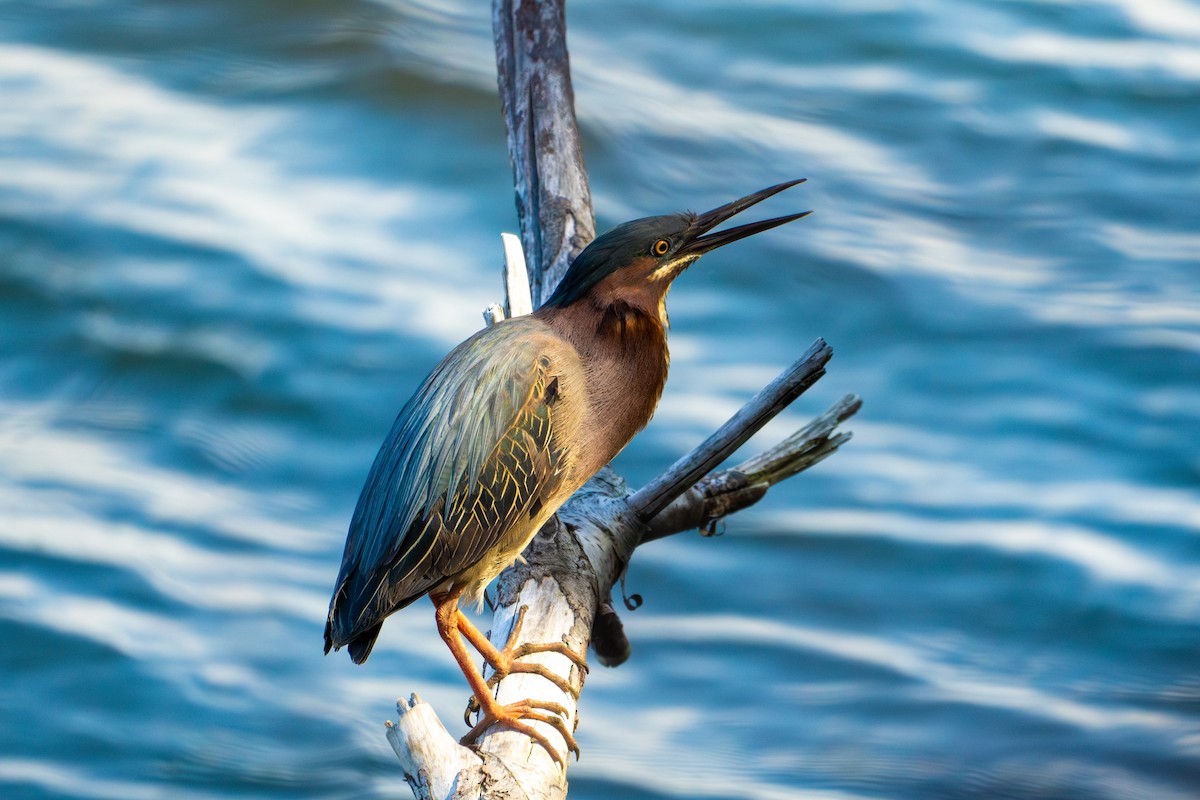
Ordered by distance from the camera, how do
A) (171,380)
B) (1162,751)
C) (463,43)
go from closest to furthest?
(1162,751) → (171,380) → (463,43)

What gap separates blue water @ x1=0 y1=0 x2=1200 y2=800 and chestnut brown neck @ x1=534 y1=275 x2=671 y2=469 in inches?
96.4

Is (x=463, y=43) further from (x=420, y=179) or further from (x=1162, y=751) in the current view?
(x=1162, y=751)

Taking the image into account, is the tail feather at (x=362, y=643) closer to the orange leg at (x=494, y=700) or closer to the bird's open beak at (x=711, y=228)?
the orange leg at (x=494, y=700)

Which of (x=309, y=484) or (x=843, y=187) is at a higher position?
(x=843, y=187)

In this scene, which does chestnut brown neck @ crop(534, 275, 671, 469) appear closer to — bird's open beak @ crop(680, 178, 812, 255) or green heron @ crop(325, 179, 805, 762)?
green heron @ crop(325, 179, 805, 762)

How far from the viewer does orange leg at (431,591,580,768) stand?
7.75 ft

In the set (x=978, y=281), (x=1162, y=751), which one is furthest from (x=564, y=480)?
(x=978, y=281)

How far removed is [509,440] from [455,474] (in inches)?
4.8

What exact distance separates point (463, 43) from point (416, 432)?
6.23 metres

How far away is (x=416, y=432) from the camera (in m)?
2.58

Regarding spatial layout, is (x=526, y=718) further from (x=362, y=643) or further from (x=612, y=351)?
(x=612, y=351)

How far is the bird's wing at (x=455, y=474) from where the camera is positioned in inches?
96.6

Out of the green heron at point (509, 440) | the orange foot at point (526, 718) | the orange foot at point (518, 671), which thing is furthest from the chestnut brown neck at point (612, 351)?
the orange foot at point (526, 718)

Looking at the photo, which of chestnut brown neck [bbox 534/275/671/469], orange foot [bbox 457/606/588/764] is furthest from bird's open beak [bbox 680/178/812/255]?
orange foot [bbox 457/606/588/764]
